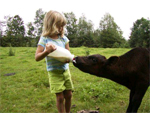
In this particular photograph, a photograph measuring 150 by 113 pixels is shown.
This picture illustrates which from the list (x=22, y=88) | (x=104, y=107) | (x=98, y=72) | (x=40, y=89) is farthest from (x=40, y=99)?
(x=98, y=72)

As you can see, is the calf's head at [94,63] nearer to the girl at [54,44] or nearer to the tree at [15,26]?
the girl at [54,44]

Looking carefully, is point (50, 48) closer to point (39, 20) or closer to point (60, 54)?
point (60, 54)

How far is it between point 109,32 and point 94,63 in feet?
113

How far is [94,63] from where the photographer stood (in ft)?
8.96

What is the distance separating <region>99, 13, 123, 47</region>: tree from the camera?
35062 millimetres

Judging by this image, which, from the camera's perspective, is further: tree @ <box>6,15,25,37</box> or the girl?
tree @ <box>6,15,25,37</box>

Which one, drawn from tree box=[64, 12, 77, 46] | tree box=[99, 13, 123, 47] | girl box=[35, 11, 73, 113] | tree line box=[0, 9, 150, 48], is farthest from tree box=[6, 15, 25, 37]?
girl box=[35, 11, 73, 113]

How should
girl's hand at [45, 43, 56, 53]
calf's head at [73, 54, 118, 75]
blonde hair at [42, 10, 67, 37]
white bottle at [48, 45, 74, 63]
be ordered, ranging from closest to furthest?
girl's hand at [45, 43, 56, 53] → white bottle at [48, 45, 74, 63] → blonde hair at [42, 10, 67, 37] → calf's head at [73, 54, 118, 75]

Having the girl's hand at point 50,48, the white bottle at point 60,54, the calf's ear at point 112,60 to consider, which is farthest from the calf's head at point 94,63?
the girl's hand at point 50,48

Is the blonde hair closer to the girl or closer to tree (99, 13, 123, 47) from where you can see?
the girl

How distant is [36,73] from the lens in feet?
21.8

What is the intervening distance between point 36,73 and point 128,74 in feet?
15.4

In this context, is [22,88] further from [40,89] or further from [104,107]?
[104,107]

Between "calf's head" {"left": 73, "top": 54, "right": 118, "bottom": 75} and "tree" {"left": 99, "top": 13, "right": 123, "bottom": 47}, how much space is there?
31627 mm
